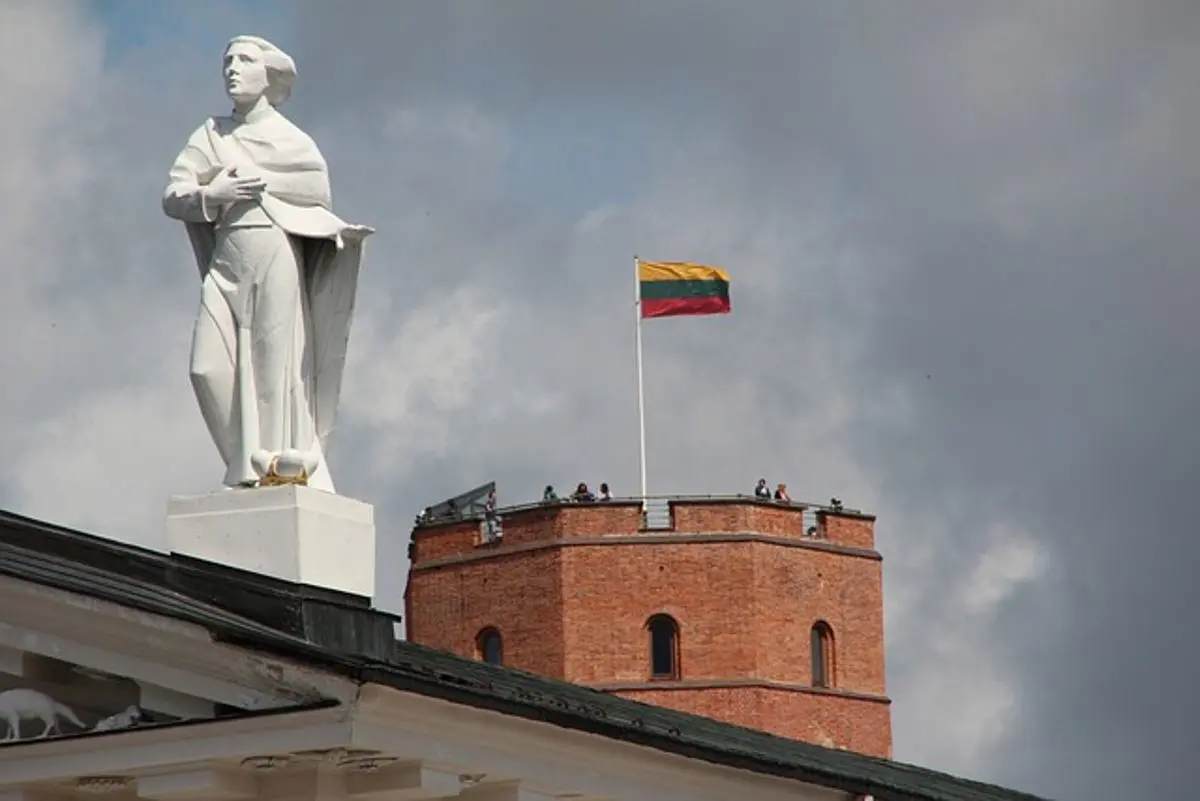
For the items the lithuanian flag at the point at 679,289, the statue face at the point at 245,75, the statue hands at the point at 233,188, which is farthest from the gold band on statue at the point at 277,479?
the lithuanian flag at the point at 679,289

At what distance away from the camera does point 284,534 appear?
13.5m

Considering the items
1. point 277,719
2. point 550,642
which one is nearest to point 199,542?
point 277,719

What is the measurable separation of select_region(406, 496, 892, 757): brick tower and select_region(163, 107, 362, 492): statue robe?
77957 millimetres

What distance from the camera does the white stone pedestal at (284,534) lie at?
44.0ft

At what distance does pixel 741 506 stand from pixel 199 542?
80.2m

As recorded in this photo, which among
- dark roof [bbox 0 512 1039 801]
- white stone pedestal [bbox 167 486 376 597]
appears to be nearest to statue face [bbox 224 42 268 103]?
white stone pedestal [bbox 167 486 376 597]

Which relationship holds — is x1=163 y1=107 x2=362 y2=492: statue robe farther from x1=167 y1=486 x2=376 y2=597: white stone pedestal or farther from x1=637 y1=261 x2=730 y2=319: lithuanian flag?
x1=637 y1=261 x2=730 y2=319: lithuanian flag

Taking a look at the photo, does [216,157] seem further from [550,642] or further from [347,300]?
[550,642]

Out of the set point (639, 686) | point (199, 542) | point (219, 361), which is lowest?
point (199, 542)

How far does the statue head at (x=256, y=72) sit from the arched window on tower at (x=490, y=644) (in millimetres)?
79093

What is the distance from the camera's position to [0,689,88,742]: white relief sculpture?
1159 centimetres

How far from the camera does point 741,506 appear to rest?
3686 inches

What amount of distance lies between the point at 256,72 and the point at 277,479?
1.91m

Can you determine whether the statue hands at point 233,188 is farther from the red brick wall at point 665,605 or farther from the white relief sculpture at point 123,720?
the red brick wall at point 665,605
